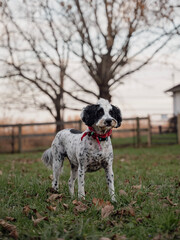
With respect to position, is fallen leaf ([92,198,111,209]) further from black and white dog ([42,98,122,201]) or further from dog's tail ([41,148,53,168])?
dog's tail ([41,148,53,168])

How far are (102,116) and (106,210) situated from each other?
1.22 meters

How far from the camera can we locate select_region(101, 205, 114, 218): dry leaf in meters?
3.69

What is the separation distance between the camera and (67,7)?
15.5 metres

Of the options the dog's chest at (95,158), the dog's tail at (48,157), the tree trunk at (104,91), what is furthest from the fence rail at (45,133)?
the dog's chest at (95,158)

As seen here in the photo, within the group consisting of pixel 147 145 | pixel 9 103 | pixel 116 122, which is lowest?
pixel 147 145

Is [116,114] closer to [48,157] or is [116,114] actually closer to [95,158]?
[95,158]

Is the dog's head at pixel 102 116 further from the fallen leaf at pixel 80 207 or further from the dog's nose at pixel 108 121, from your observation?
the fallen leaf at pixel 80 207

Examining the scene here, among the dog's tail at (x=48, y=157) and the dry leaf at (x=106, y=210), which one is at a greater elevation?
the dog's tail at (x=48, y=157)

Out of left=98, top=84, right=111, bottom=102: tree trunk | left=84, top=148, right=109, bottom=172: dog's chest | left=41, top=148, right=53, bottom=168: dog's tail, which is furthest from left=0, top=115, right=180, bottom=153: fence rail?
Answer: left=84, top=148, right=109, bottom=172: dog's chest

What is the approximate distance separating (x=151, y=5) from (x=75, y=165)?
402 inches

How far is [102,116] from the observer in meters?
4.06

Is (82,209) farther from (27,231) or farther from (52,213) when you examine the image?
(27,231)

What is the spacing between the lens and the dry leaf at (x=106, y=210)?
12.1ft

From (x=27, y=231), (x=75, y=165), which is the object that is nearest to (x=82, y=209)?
(x=27, y=231)
